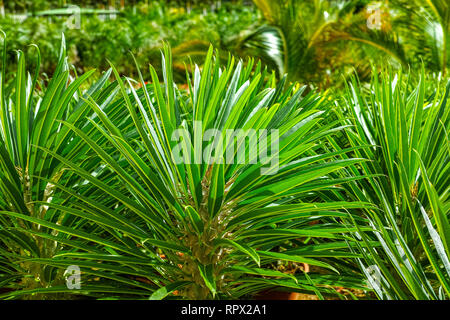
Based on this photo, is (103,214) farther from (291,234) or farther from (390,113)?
(390,113)

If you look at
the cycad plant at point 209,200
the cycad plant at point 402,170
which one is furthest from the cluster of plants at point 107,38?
the cycad plant at point 209,200

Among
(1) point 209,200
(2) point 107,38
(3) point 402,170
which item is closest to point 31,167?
(1) point 209,200

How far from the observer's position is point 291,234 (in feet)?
2.38

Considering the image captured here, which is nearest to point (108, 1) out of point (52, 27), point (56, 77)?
point (52, 27)

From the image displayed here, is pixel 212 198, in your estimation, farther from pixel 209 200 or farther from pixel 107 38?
pixel 107 38

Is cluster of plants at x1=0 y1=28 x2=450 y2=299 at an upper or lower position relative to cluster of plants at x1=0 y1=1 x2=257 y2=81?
lower

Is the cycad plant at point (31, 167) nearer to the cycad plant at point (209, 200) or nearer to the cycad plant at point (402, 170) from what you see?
the cycad plant at point (209, 200)

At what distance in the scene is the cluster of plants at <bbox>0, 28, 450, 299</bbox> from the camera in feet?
2.32

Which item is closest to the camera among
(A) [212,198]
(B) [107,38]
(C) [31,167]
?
(A) [212,198]

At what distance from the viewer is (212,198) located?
71 cm

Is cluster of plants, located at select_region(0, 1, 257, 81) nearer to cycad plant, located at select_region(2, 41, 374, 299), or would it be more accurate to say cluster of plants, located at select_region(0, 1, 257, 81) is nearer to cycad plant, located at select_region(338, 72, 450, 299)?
cycad plant, located at select_region(338, 72, 450, 299)

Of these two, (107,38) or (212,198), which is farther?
(107,38)

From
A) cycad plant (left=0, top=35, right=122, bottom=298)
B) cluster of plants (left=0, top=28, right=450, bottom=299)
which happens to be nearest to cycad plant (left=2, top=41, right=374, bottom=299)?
cluster of plants (left=0, top=28, right=450, bottom=299)

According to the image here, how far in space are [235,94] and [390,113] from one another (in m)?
0.31
